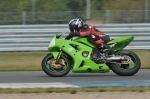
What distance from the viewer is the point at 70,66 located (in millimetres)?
11141

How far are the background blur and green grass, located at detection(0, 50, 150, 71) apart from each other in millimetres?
1442

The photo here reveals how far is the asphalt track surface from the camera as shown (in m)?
10.6

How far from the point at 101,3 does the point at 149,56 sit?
3.96 metres

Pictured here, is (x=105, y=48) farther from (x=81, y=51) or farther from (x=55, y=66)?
(x=55, y=66)

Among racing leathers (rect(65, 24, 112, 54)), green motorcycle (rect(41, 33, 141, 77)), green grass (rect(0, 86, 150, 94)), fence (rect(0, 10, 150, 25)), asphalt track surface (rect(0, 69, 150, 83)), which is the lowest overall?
asphalt track surface (rect(0, 69, 150, 83))

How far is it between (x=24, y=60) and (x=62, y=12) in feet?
9.70

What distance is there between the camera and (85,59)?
11.1m

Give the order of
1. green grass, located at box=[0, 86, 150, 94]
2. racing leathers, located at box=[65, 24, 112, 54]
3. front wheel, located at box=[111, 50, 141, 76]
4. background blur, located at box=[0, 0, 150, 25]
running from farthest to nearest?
background blur, located at box=[0, 0, 150, 25], racing leathers, located at box=[65, 24, 112, 54], front wheel, located at box=[111, 50, 141, 76], green grass, located at box=[0, 86, 150, 94]

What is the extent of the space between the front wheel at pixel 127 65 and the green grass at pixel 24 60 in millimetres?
2286

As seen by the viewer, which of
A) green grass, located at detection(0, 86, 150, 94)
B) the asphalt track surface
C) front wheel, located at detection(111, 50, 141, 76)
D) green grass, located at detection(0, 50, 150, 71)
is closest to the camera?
green grass, located at detection(0, 86, 150, 94)

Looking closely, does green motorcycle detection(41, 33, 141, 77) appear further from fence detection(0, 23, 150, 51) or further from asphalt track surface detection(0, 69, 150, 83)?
fence detection(0, 23, 150, 51)

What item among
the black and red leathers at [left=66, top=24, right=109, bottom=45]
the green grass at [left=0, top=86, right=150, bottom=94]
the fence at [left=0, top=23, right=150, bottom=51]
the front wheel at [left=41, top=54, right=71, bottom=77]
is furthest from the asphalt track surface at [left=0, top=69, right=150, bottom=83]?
the fence at [left=0, top=23, right=150, bottom=51]

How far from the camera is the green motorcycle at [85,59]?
36.3 ft

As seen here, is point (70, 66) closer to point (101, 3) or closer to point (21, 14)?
point (21, 14)
